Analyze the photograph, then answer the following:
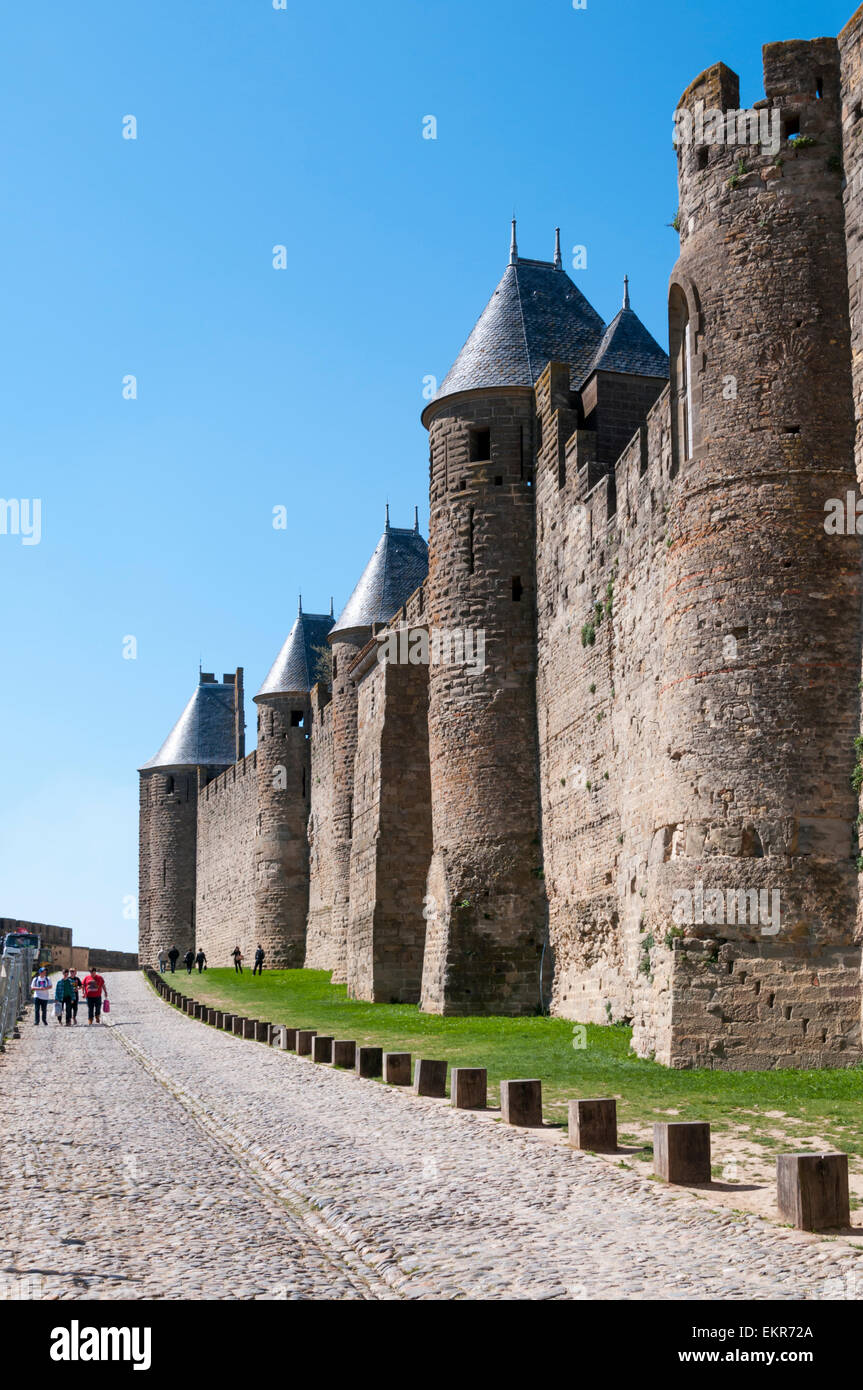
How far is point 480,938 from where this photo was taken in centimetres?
2273

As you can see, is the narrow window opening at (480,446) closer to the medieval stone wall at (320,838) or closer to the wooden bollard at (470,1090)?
the wooden bollard at (470,1090)

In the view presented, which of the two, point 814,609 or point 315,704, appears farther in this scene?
point 315,704

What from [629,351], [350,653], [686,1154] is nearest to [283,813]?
[350,653]

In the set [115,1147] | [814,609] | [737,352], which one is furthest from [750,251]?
[115,1147]

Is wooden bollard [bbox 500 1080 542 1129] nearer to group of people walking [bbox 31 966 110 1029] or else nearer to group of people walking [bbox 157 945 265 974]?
group of people walking [bbox 31 966 110 1029]

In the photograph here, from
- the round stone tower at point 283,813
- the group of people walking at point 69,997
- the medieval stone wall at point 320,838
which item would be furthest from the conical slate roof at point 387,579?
the group of people walking at point 69,997

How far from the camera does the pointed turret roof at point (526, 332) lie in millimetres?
24312

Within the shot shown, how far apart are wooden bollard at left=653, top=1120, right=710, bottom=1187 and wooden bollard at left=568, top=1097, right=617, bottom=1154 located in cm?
123

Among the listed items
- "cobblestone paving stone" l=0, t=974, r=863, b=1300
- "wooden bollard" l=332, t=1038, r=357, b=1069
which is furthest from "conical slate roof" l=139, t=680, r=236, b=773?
"cobblestone paving stone" l=0, t=974, r=863, b=1300

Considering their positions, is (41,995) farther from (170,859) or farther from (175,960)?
(170,859)

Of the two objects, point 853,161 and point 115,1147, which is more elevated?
point 853,161
